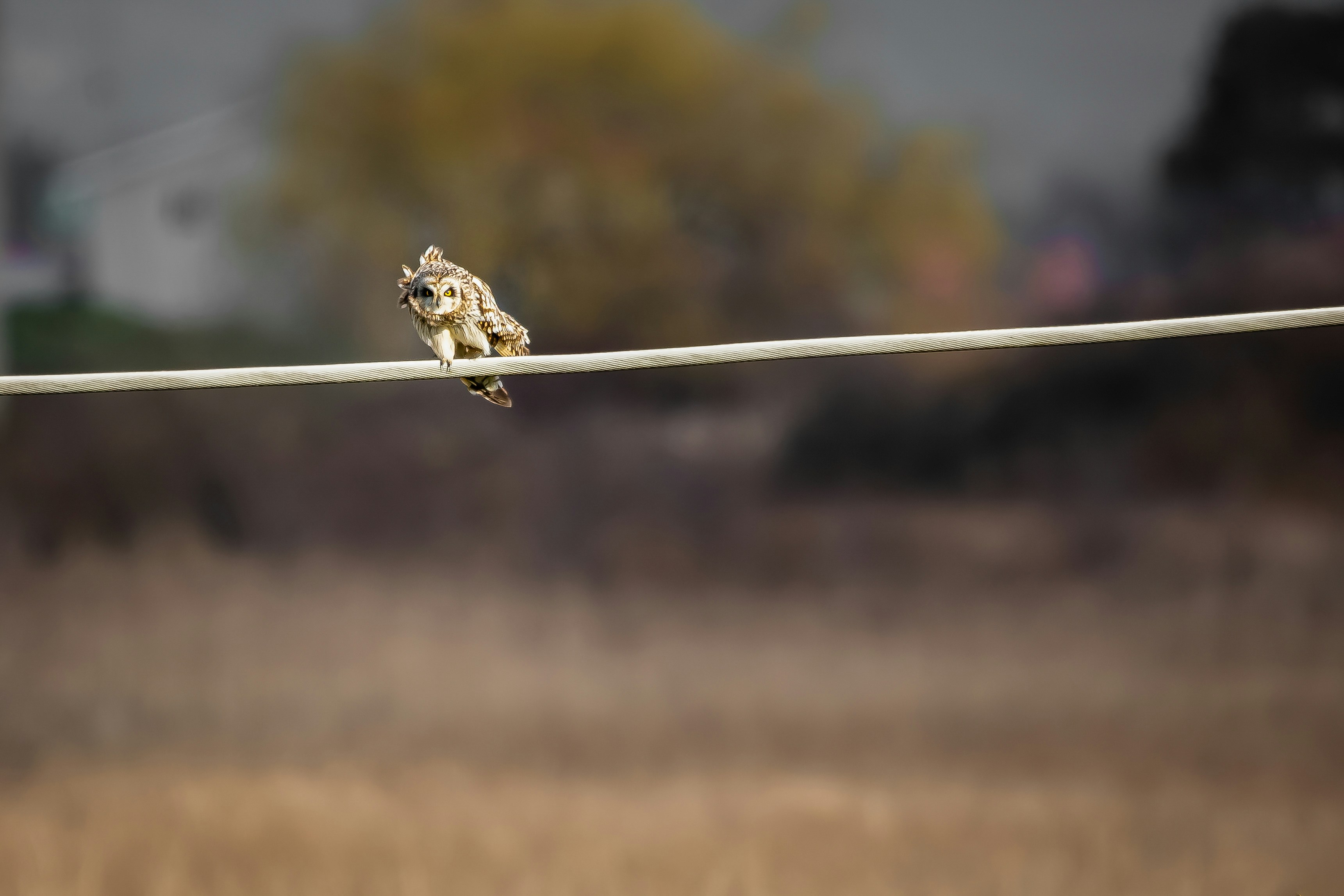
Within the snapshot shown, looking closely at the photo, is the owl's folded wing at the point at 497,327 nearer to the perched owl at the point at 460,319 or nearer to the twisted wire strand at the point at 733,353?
the perched owl at the point at 460,319

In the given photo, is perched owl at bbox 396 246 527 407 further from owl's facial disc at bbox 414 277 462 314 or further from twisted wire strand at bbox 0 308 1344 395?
twisted wire strand at bbox 0 308 1344 395

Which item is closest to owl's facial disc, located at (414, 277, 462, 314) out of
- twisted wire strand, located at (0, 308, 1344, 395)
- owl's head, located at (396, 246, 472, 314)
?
owl's head, located at (396, 246, 472, 314)

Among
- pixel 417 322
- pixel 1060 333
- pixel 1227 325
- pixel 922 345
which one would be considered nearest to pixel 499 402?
pixel 417 322

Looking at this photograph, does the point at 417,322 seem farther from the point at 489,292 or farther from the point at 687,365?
the point at 687,365

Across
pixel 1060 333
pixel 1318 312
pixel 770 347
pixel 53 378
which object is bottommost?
pixel 1318 312

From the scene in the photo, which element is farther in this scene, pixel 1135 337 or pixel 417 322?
pixel 417 322

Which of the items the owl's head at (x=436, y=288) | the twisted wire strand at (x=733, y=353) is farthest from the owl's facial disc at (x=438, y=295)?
the twisted wire strand at (x=733, y=353)

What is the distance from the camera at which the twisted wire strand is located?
6.30 metres

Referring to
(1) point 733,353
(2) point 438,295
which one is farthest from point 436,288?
(1) point 733,353

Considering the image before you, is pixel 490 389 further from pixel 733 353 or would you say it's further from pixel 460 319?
pixel 733 353

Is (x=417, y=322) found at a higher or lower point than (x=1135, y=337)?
higher

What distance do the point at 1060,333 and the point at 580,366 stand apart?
8.07ft

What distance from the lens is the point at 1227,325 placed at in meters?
6.40

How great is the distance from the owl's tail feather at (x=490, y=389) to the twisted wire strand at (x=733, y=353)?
1.33 metres
